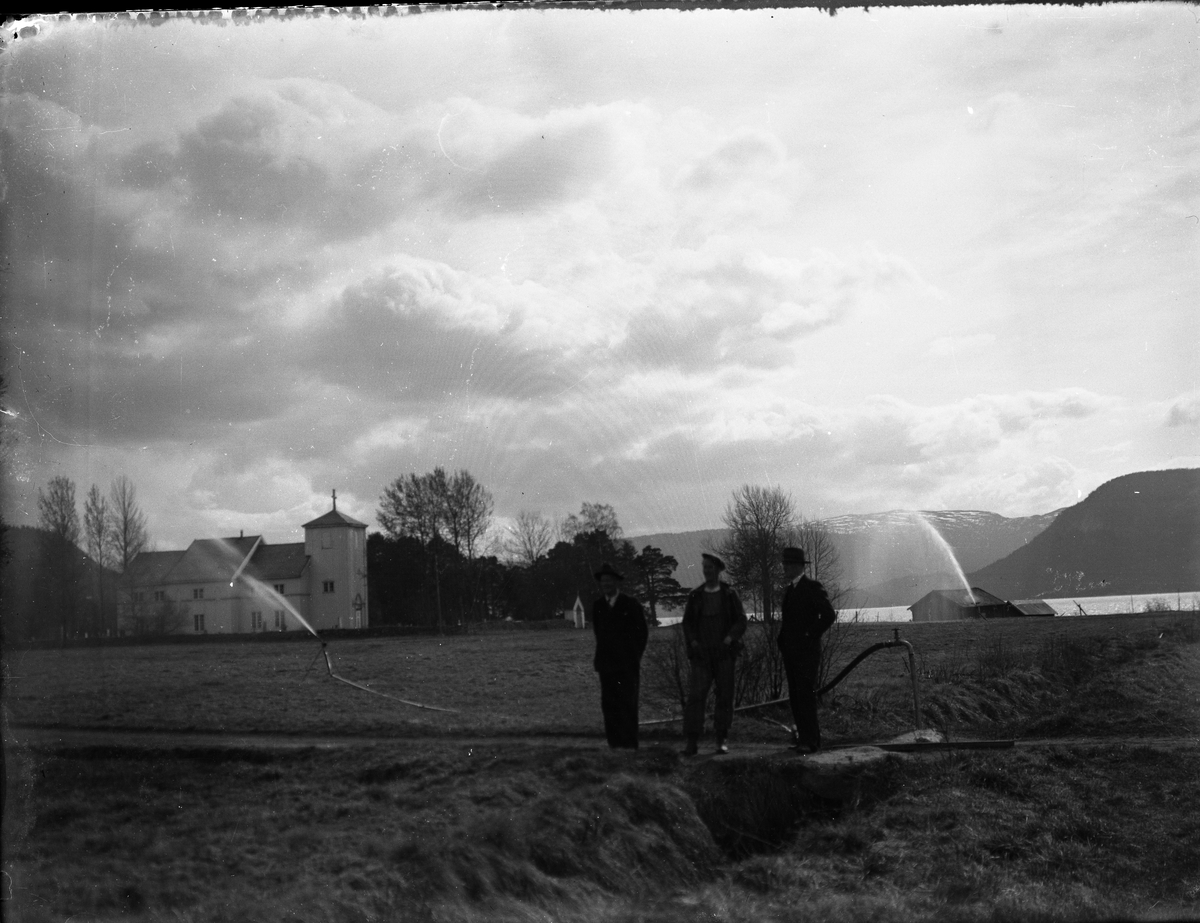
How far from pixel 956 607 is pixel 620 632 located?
37.2 meters

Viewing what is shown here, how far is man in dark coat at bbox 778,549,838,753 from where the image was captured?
10.5 metres

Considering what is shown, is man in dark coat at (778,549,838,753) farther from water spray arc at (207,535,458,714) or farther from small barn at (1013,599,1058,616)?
small barn at (1013,599,1058,616)

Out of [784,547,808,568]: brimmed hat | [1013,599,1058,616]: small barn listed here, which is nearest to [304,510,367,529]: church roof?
[784,547,808,568]: brimmed hat

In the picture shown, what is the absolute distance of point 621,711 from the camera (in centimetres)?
1106

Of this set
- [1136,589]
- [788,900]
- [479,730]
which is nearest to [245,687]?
[479,730]

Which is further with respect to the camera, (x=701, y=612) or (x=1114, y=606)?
(x=1114, y=606)

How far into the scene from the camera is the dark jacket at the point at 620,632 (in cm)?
1058

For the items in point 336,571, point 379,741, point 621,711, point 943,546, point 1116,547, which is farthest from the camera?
point 943,546

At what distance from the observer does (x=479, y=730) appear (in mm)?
13109

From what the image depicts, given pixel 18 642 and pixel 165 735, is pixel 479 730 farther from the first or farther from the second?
pixel 18 642

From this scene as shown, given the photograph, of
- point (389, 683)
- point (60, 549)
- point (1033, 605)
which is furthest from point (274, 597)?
point (1033, 605)

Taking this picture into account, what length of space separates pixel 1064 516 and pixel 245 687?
28.1 meters

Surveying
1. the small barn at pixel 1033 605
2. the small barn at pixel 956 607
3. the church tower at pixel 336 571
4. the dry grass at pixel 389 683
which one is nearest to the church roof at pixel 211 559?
the church tower at pixel 336 571

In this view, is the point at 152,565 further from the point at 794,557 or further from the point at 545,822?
the point at 794,557
